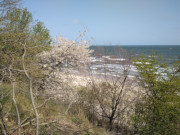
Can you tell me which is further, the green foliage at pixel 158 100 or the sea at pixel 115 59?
the sea at pixel 115 59

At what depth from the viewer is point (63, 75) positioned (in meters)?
6.84

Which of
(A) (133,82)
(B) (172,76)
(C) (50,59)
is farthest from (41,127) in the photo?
(C) (50,59)

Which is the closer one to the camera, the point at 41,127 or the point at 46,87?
the point at 41,127

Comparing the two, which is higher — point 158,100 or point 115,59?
point 115,59

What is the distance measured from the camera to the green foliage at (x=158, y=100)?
3738mm

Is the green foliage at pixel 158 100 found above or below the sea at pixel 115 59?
below

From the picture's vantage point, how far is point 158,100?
399cm

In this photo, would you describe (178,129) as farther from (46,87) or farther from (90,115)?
(46,87)

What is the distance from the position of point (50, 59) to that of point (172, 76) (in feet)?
19.3

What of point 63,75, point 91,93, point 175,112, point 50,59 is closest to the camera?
point 175,112

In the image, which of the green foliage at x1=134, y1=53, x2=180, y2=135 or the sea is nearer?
the green foliage at x1=134, y1=53, x2=180, y2=135

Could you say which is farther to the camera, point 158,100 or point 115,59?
point 115,59

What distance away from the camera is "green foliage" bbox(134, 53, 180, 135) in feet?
12.3

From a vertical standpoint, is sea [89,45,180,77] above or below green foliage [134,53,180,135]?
above
